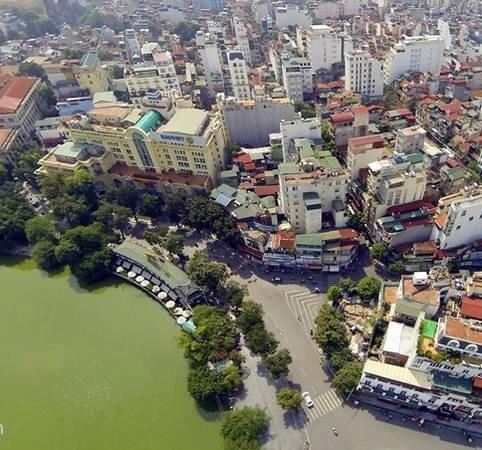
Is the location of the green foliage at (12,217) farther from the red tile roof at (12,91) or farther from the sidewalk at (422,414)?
the sidewalk at (422,414)

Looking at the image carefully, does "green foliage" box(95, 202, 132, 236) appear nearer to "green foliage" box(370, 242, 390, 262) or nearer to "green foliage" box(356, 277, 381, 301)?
"green foliage" box(356, 277, 381, 301)

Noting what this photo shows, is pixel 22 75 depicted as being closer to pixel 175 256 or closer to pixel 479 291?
pixel 175 256

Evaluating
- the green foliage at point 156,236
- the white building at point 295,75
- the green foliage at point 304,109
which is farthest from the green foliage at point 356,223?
the white building at point 295,75

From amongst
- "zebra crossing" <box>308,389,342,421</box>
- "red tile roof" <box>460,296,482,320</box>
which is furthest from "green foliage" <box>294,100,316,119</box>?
"zebra crossing" <box>308,389,342,421</box>

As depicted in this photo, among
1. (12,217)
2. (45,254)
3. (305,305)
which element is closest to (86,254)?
(45,254)

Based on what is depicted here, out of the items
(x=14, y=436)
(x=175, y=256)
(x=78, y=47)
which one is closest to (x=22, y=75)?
(x=78, y=47)
